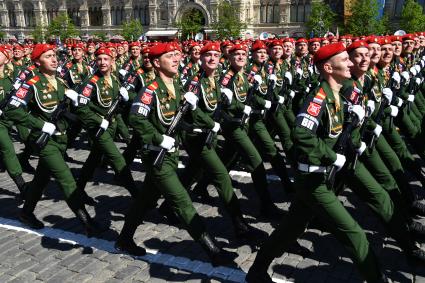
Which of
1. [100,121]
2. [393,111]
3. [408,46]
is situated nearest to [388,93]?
[393,111]

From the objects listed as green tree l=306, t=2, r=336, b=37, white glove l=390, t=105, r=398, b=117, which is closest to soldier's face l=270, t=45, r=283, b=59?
white glove l=390, t=105, r=398, b=117

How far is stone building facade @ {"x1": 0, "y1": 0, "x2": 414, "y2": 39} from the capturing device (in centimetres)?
5375

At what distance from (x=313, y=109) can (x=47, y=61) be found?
371cm

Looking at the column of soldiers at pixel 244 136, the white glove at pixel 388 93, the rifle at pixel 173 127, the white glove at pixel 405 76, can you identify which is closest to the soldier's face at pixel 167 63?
the column of soldiers at pixel 244 136

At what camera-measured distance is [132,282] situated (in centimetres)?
432

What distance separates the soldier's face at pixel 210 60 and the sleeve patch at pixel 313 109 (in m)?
2.23

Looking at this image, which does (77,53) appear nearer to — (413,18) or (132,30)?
(413,18)

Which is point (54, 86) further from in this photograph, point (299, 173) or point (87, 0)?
point (87, 0)

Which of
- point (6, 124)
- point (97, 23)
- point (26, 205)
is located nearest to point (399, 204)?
point (26, 205)

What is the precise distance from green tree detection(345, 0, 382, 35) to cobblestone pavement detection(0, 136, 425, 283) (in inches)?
1497

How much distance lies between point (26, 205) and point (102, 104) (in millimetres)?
A: 1834

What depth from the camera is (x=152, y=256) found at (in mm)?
4824

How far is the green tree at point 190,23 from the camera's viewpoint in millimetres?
50344

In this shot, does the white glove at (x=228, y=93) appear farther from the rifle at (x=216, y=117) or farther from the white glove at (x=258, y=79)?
the white glove at (x=258, y=79)
